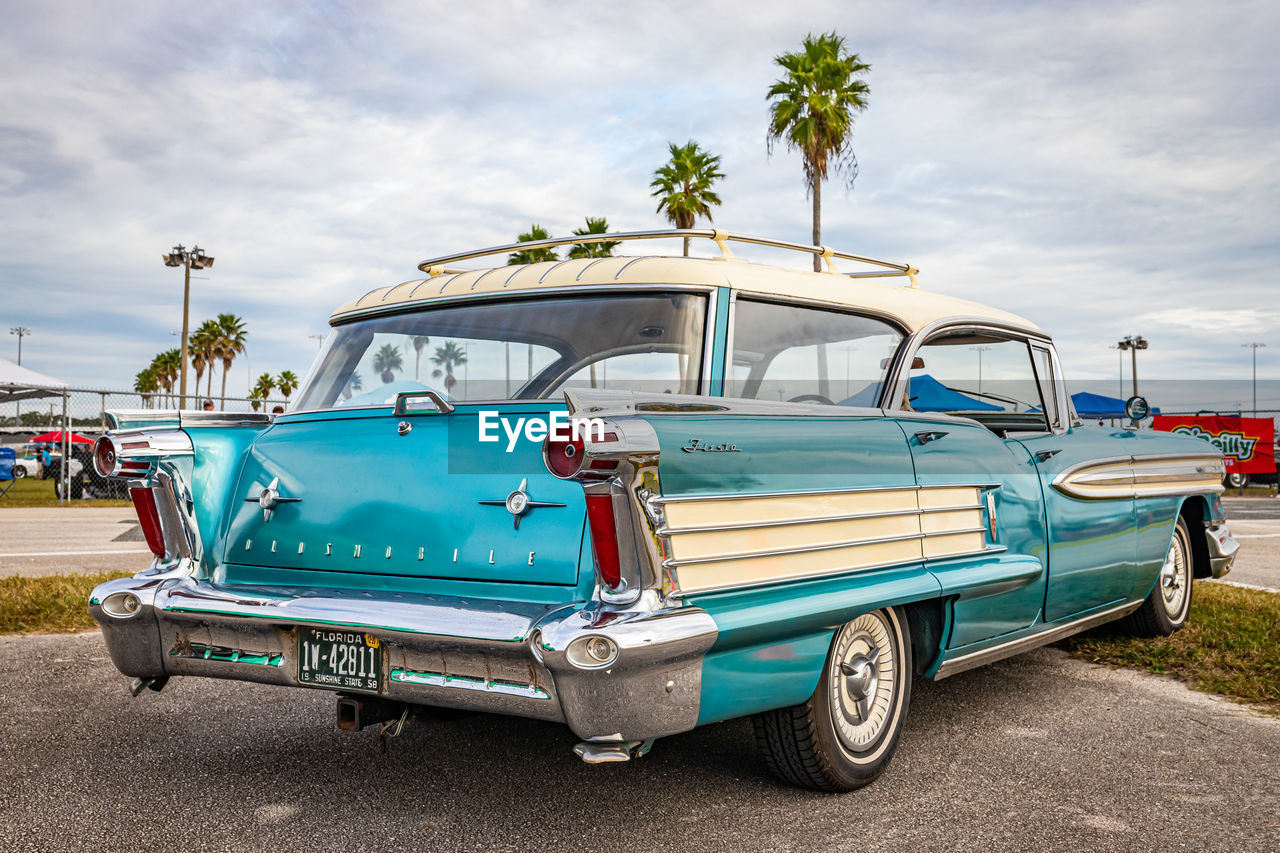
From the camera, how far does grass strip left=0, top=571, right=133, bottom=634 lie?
605cm

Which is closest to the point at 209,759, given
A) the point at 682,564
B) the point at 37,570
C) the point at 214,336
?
the point at 682,564

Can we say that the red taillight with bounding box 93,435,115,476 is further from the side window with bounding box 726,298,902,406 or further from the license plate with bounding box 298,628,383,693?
the side window with bounding box 726,298,902,406

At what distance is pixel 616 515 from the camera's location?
8.90 feet

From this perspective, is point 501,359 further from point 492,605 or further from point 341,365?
point 492,605

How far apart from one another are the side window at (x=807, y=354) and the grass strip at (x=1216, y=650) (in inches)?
96.4

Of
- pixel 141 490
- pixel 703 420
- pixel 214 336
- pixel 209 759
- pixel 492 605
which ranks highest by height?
pixel 214 336

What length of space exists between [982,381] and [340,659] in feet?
10.5

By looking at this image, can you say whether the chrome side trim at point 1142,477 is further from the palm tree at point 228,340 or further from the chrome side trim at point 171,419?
the palm tree at point 228,340

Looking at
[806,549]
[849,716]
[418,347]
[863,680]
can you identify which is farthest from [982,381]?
[418,347]

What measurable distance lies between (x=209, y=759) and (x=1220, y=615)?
5596mm

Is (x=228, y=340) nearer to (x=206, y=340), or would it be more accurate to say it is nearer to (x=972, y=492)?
(x=206, y=340)

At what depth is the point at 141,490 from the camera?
356cm

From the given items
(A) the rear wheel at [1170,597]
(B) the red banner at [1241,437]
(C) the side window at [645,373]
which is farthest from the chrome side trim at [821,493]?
(B) the red banner at [1241,437]

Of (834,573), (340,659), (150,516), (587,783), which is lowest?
(587,783)
